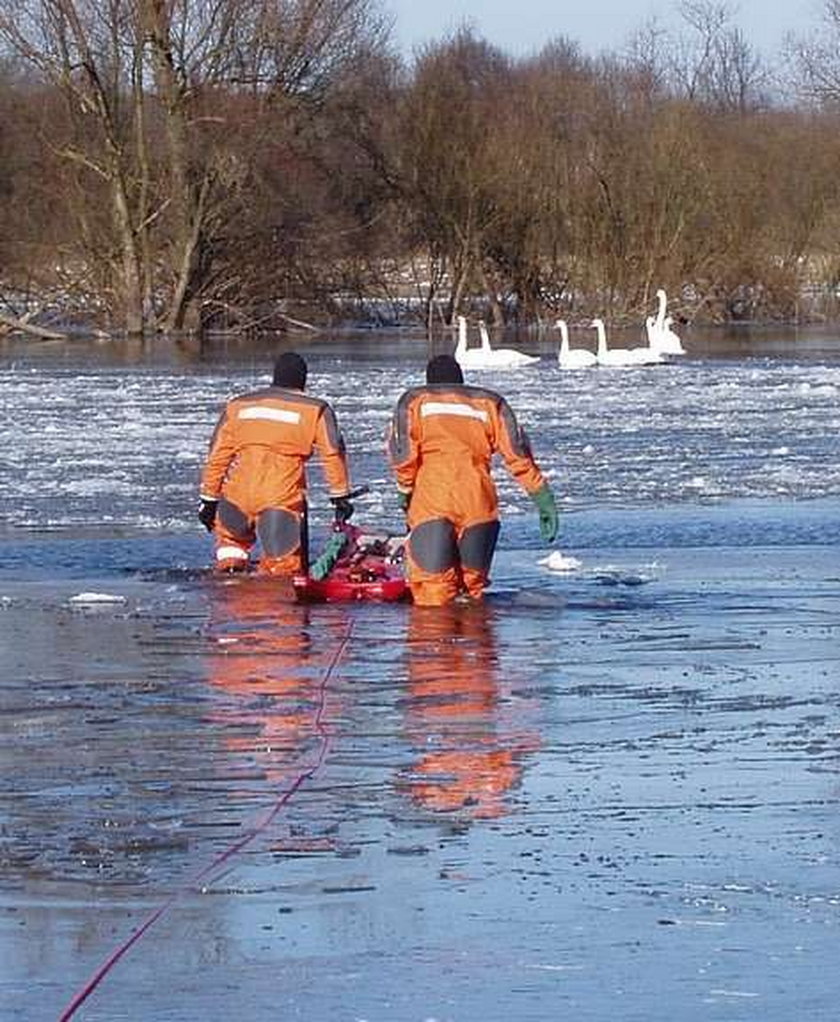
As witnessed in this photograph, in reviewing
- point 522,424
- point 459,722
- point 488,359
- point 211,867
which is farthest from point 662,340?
point 211,867

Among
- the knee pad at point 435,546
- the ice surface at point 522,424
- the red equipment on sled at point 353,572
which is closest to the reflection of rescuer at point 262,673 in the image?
the red equipment on sled at point 353,572

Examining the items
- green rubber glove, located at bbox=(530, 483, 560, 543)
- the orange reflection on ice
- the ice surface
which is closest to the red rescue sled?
the orange reflection on ice

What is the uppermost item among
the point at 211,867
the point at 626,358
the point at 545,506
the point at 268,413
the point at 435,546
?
the point at 268,413

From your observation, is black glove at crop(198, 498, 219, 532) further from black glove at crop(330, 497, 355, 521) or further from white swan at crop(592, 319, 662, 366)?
white swan at crop(592, 319, 662, 366)

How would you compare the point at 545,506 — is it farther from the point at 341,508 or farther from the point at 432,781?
the point at 432,781

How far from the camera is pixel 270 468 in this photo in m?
13.5

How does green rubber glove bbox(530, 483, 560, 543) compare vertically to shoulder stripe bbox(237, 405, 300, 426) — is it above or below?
below

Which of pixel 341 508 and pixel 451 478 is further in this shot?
pixel 341 508

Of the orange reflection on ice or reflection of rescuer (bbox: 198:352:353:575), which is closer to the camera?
the orange reflection on ice

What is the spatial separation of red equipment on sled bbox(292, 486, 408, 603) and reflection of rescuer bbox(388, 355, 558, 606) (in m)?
0.24

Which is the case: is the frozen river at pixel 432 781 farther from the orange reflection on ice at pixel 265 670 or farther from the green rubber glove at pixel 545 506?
the green rubber glove at pixel 545 506

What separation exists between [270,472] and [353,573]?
946 mm

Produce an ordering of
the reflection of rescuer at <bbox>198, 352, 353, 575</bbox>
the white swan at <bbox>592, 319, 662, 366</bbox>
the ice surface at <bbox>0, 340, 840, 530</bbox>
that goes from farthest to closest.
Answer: the white swan at <bbox>592, 319, 662, 366</bbox>
the ice surface at <bbox>0, 340, 840, 530</bbox>
the reflection of rescuer at <bbox>198, 352, 353, 575</bbox>

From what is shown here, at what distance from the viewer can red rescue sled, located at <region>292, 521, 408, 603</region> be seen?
1262 centimetres
